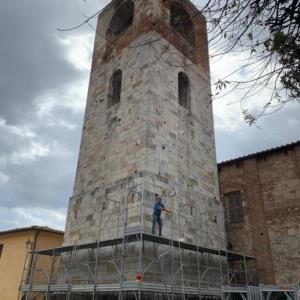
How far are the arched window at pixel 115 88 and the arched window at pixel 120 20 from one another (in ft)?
10.6

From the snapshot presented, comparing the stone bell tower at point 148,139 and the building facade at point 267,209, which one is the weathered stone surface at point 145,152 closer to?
the stone bell tower at point 148,139

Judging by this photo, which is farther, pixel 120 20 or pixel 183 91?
pixel 120 20

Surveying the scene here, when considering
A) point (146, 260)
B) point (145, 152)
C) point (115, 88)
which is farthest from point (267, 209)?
point (115, 88)

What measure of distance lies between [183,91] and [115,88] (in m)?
2.89

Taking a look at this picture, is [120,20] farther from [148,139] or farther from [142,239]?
[142,239]

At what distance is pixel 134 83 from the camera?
11.9 m

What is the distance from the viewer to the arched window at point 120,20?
615 inches

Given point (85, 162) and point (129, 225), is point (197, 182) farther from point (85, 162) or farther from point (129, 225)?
point (85, 162)

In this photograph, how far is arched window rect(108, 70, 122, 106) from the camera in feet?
43.0

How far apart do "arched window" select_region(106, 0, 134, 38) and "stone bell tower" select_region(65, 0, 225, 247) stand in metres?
0.70

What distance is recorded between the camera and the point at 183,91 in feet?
44.1

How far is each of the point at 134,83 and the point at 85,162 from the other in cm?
358

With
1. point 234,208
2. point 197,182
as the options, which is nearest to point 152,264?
point 197,182

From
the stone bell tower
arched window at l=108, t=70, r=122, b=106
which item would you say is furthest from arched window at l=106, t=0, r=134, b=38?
arched window at l=108, t=70, r=122, b=106
